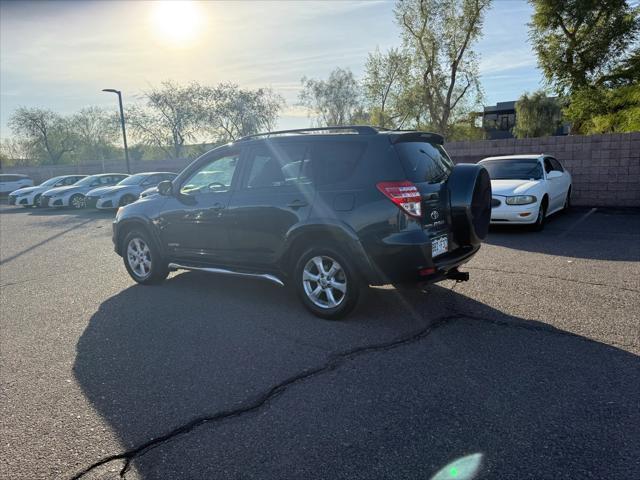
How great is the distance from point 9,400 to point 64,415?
24.0 inches

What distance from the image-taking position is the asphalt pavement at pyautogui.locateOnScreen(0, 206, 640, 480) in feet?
8.11

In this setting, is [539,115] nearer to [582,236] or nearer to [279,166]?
[582,236]

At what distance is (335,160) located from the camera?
14.5 ft

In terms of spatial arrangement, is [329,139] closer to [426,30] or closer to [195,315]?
[195,315]

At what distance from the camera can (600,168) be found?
12375 millimetres

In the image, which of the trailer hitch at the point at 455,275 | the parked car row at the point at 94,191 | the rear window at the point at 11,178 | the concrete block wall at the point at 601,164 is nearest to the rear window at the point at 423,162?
the trailer hitch at the point at 455,275

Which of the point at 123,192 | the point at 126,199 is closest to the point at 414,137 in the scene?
the point at 126,199

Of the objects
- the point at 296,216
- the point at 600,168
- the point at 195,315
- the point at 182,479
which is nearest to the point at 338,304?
the point at 296,216

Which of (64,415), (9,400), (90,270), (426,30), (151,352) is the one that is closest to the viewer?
(64,415)

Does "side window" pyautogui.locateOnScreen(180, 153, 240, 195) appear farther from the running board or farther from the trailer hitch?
the trailer hitch

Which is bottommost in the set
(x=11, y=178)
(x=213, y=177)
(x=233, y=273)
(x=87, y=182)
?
(x=233, y=273)

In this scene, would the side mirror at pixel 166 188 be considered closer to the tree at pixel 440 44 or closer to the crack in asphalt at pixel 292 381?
the crack in asphalt at pixel 292 381

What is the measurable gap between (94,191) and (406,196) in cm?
1766

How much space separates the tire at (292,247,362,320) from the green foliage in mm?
16008
